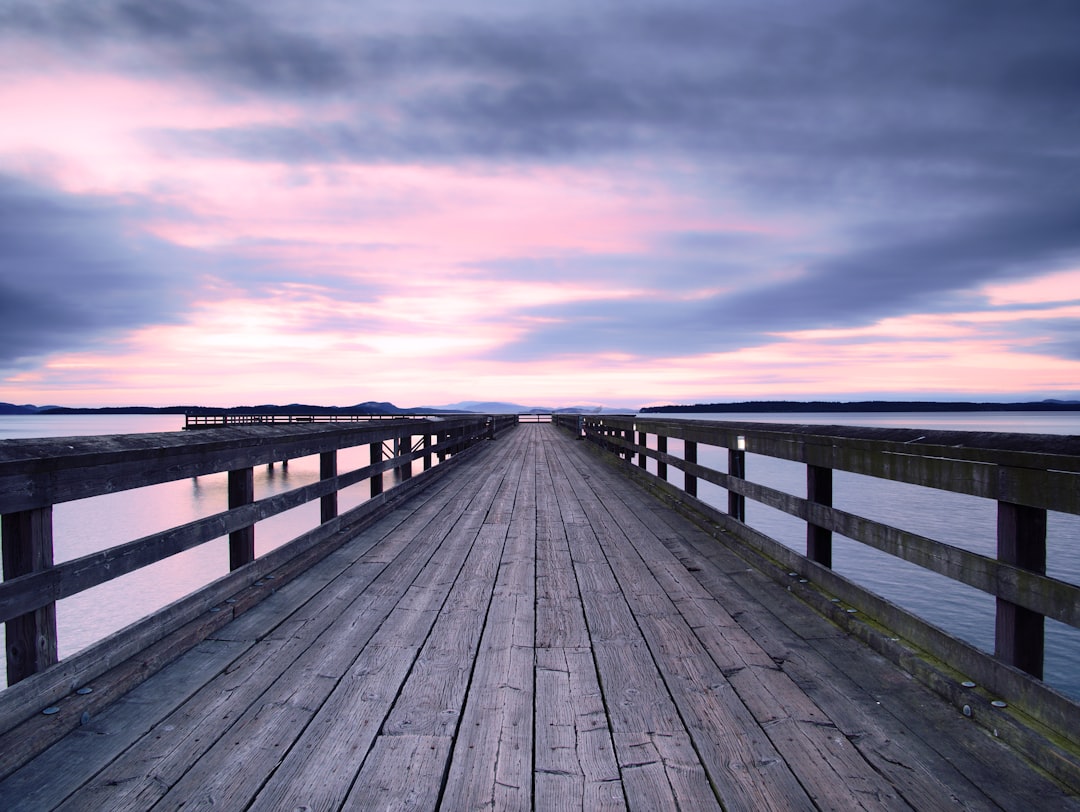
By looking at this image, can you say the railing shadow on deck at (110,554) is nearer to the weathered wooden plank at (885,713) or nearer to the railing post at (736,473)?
the weathered wooden plank at (885,713)

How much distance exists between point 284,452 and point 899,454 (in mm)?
4348

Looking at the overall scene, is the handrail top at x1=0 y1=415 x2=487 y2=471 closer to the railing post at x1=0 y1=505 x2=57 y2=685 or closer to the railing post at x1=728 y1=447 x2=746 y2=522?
the railing post at x1=0 y1=505 x2=57 y2=685

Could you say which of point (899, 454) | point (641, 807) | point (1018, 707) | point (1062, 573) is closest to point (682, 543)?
point (899, 454)

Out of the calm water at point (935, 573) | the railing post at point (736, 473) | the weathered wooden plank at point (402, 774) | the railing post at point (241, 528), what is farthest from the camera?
the calm water at point (935, 573)

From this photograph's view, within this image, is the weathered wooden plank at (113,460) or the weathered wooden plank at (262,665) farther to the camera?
the weathered wooden plank at (113,460)

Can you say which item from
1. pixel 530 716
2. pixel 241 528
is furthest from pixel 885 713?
pixel 241 528

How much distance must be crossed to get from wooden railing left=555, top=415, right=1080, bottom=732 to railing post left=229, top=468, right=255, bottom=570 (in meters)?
3.85

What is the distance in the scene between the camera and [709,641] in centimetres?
360

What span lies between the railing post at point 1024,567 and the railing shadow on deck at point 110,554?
3802 mm

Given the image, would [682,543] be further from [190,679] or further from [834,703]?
[190,679]

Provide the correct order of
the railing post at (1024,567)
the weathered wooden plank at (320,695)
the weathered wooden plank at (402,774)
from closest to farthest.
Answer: the weathered wooden plank at (402,774) < the weathered wooden plank at (320,695) < the railing post at (1024,567)

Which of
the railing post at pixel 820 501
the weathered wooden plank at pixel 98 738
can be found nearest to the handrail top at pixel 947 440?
the railing post at pixel 820 501

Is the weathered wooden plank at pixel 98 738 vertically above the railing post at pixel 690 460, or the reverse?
the railing post at pixel 690 460

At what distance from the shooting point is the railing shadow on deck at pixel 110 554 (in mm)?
2543
